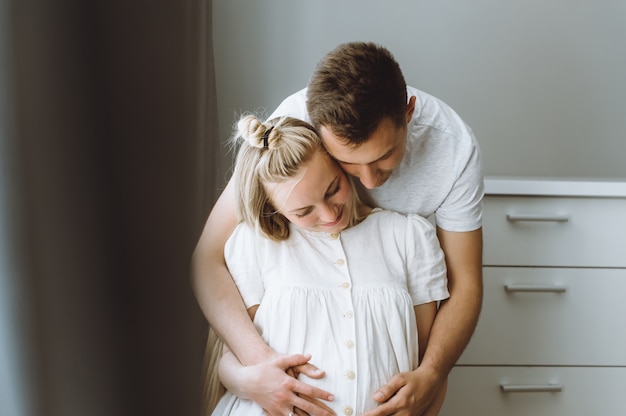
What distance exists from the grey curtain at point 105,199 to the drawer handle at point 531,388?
4.81 ft

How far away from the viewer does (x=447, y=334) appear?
39.0 inches

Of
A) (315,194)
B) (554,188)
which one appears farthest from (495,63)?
(315,194)

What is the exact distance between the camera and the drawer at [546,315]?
4.60 ft

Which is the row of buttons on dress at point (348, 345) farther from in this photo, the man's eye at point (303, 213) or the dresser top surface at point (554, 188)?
the dresser top surface at point (554, 188)

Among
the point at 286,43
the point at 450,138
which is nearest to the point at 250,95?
the point at 286,43

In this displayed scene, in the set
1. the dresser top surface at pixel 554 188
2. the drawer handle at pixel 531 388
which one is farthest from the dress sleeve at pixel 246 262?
the drawer handle at pixel 531 388

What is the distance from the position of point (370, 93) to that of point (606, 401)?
102 cm

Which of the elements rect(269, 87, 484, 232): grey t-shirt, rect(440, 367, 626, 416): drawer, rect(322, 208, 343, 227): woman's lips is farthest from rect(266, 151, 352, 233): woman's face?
rect(440, 367, 626, 416): drawer

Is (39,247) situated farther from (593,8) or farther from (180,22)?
(593,8)

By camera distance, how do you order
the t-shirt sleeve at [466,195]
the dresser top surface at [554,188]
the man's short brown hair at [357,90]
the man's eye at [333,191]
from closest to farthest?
the man's short brown hair at [357,90]
the man's eye at [333,191]
the t-shirt sleeve at [466,195]
the dresser top surface at [554,188]

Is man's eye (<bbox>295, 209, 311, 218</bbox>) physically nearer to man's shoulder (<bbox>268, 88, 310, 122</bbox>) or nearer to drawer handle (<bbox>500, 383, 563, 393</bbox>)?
man's shoulder (<bbox>268, 88, 310, 122</bbox>)

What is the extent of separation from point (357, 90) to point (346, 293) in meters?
0.28

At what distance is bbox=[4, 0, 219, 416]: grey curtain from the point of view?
0.04m

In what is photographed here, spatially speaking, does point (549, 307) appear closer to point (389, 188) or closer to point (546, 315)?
point (546, 315)
